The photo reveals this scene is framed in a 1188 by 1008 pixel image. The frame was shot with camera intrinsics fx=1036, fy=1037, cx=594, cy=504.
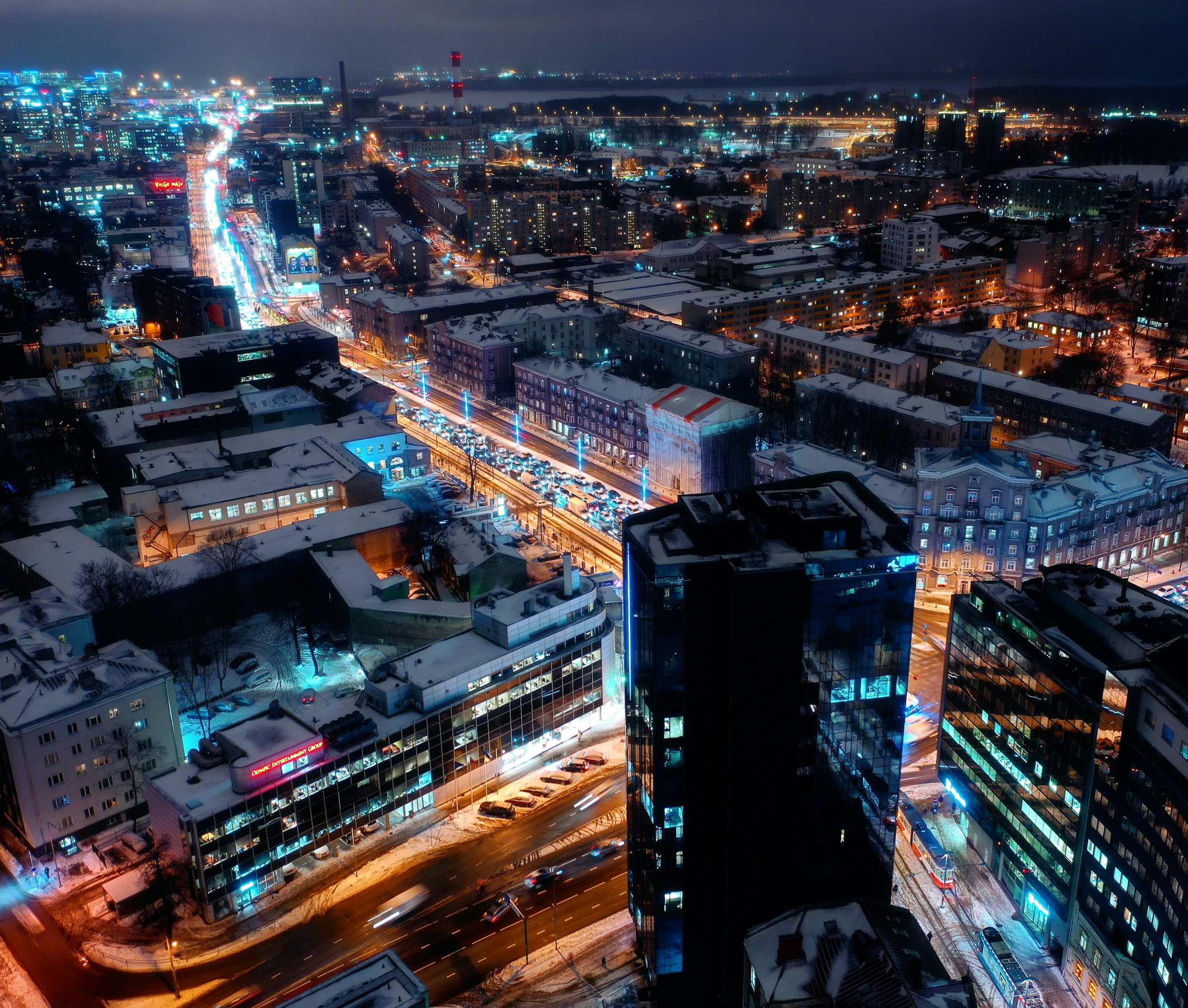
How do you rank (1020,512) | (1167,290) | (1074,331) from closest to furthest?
(1020,512)
(1074,331)
(1167,290)

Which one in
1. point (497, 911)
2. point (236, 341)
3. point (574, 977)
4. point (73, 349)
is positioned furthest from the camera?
point (73, 349)

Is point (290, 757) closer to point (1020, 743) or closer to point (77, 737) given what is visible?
point (77, 737)

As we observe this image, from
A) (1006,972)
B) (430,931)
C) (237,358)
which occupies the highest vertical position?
(237,358)

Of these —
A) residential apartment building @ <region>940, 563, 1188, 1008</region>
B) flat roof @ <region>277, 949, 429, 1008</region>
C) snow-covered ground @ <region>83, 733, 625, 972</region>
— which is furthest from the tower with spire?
flat roof @ <region>277, 949, 429, 1008</region>

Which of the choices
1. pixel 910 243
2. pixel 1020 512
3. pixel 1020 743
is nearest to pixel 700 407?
pixel 1020 512

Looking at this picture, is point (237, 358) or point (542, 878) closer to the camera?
point (542, 878)

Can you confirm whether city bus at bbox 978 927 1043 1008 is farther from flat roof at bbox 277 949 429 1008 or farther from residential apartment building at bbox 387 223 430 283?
residential apartment building at bbox 387 223 430 283

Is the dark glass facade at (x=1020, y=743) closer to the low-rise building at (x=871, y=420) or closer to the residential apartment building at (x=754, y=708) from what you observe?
the residential apartment building at (x=754, y=708)
